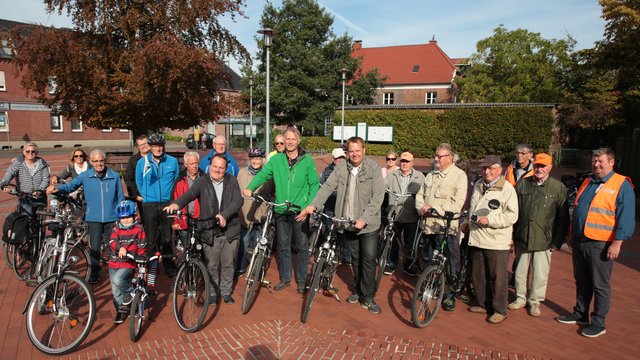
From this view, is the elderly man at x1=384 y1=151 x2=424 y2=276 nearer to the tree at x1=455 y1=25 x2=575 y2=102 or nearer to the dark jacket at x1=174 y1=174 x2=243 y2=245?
the dark jacket at x1=174 y1=174 x2=243 y2=245

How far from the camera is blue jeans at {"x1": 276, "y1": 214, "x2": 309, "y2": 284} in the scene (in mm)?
5301

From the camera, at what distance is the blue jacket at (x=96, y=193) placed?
16.7ft

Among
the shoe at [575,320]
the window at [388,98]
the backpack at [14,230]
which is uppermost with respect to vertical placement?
the window at [388,98]

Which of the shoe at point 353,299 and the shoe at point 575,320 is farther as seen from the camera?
the shoe at point 353,299

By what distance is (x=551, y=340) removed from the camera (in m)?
4.36

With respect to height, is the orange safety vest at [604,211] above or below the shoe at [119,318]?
above

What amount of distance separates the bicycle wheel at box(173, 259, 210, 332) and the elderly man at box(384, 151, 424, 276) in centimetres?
284

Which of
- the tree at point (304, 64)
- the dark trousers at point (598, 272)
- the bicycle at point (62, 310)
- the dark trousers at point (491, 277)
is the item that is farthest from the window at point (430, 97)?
the bicycle at point (62, 310)

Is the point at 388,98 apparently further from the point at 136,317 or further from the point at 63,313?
the point at 63,313

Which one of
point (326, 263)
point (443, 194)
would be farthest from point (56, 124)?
point (443, 194)

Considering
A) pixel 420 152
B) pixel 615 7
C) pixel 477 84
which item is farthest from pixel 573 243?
pixel 477 84

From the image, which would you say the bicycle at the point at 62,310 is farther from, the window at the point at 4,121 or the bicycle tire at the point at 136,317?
the window at the point at 4,121

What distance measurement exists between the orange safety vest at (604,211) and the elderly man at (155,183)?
482 cm

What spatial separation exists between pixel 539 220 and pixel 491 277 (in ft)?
2.72
